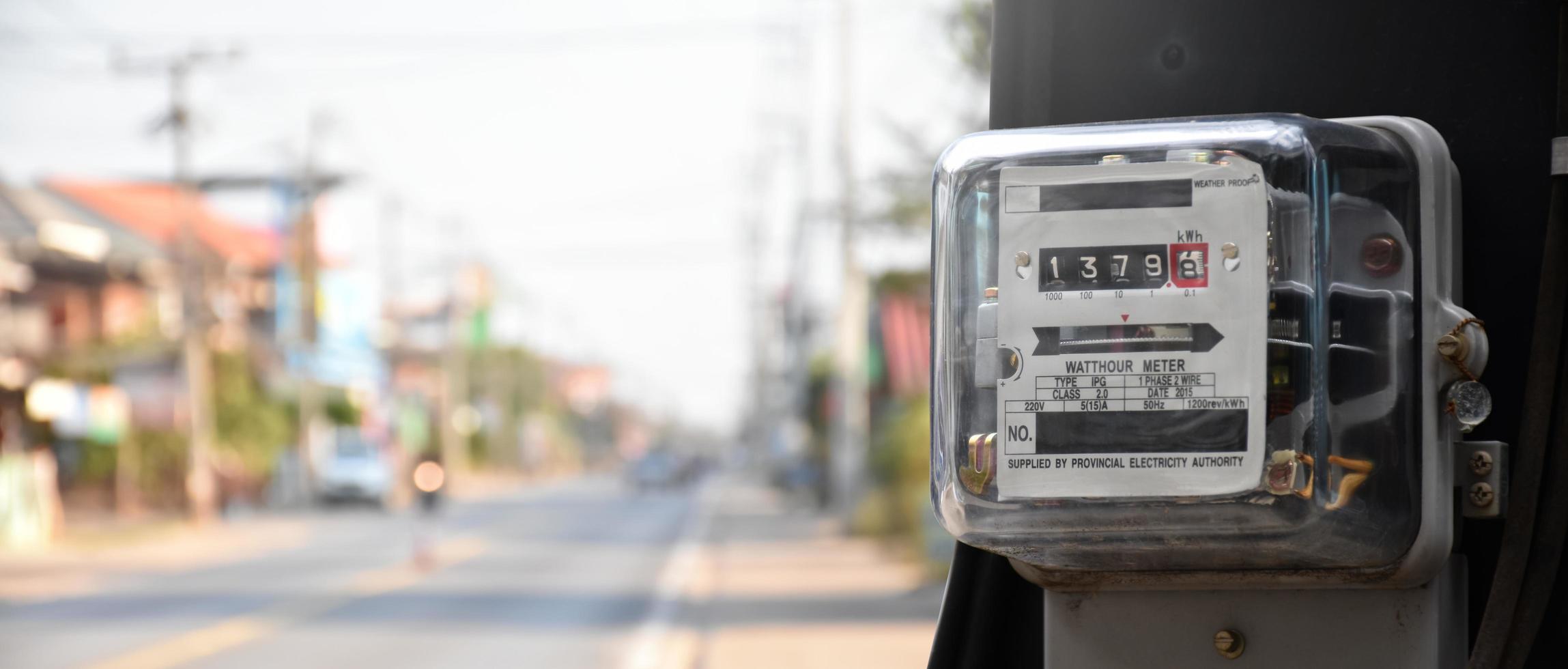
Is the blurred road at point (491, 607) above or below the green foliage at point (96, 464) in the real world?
above

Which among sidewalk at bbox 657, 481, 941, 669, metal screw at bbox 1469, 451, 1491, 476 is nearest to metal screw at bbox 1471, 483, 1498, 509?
metal screw at bbox 1469, 451, 1491, 476

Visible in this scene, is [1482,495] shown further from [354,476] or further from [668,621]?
[354,476]

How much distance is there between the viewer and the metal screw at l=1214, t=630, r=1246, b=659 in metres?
1.67

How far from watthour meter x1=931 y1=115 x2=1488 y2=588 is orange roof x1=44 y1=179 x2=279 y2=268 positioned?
62017 millimetres

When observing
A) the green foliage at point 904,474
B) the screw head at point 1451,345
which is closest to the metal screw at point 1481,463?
the screw head at point 1451,345

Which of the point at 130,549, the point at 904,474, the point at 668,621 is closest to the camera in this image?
the point at 668,621

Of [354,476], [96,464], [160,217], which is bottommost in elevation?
[354,476]

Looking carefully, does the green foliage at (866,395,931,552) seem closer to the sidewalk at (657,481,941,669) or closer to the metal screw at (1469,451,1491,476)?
the sidewalk at (657,481,941,669)

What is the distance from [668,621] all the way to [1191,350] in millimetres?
15986

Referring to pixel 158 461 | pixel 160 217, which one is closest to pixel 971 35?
pixel 158 461

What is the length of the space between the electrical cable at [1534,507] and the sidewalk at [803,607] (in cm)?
597

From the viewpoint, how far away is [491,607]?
1900cm

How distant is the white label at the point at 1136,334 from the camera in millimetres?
1514

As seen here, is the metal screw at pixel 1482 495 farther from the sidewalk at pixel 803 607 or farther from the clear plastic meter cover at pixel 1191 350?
the sidewalk at pixel 803 607
